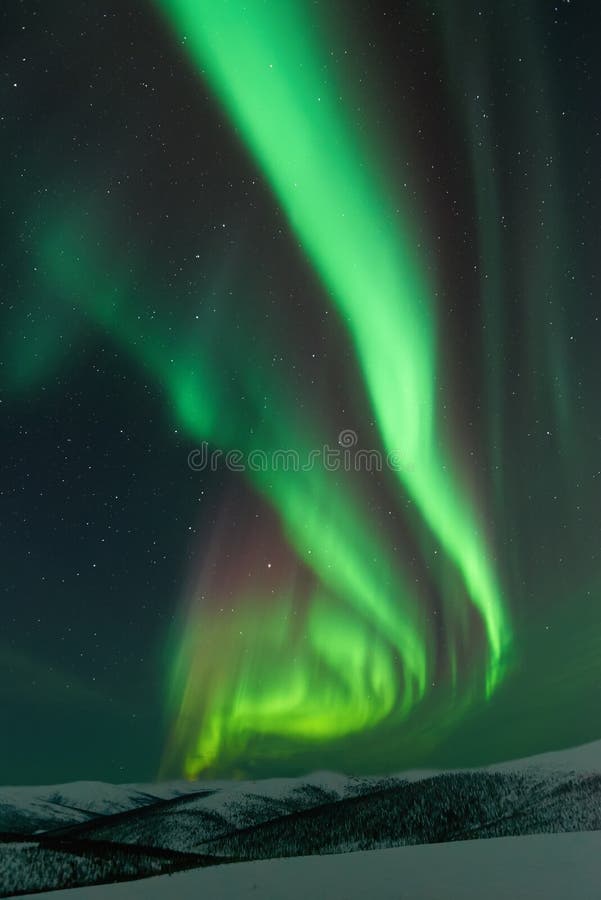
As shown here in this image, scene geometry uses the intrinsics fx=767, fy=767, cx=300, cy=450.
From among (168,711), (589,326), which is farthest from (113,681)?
(589,326)

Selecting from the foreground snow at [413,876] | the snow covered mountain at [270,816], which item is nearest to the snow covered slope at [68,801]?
the snow covered mountain at [270,816]

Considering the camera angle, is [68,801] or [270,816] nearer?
[68,801]

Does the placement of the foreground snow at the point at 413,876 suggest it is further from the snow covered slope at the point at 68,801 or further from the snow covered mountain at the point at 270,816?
the snow covered slope at the point at 68,801

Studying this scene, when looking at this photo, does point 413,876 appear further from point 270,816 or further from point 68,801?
point 68,801

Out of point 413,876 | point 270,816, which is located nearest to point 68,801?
point 270,816

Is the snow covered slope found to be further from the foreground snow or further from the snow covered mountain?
the foreground snow

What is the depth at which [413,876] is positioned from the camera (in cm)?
665

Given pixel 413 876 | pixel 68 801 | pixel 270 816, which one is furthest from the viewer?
pixel 270 816

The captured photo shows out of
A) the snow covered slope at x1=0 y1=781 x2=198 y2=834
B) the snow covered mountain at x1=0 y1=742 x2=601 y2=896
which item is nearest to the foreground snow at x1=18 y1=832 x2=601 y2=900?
the snow covered mountain at x1=0 y1=742 x2=601 y2=896

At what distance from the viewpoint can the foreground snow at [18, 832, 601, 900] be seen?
6270 mm

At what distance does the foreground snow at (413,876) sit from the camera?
627 cm

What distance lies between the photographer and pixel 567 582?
25.0ft

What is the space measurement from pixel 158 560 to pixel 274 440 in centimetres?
160

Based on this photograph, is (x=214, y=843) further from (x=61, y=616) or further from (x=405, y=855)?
(x=61, y=616)
